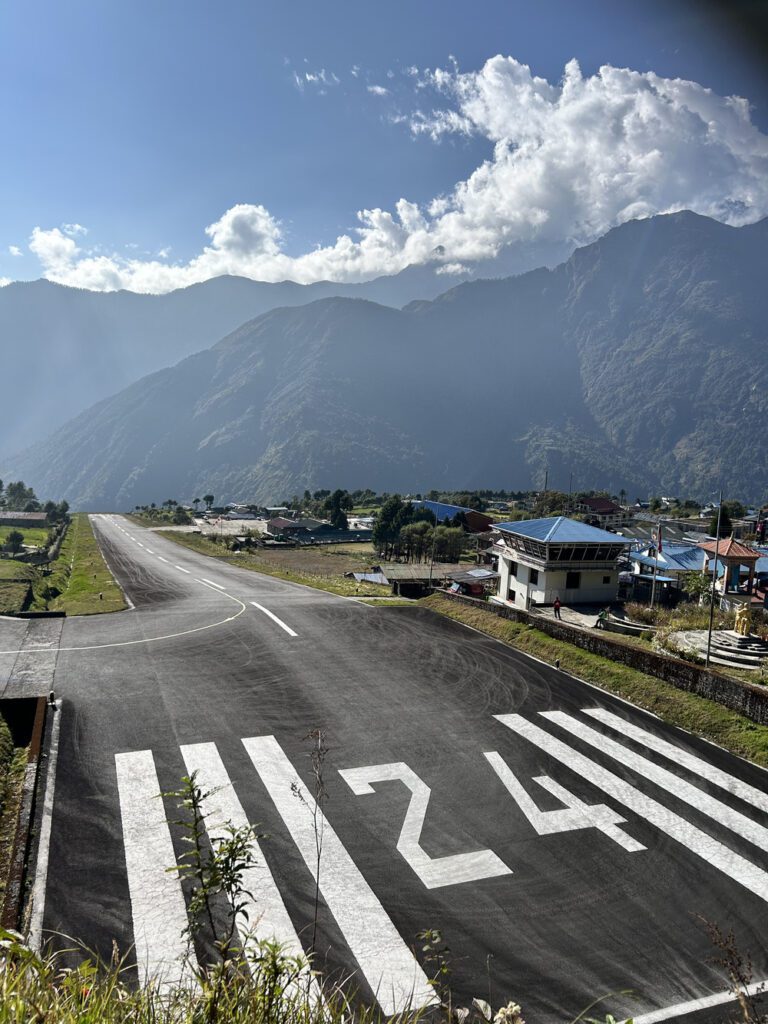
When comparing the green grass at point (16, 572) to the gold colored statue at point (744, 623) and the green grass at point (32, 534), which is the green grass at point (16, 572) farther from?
the gold colored statue at point (744, 623)

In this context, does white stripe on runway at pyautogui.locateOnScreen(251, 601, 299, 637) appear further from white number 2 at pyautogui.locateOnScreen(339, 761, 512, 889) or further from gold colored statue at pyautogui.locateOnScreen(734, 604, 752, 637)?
gold colored statue at pyautogui.locateOnScreen(734, 604, 752, 637)

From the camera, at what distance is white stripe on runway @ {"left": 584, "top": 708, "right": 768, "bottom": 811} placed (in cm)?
1379

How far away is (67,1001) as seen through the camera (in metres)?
4.55

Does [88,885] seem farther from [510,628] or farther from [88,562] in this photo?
[88,562]

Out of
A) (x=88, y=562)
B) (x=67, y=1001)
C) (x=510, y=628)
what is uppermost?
(x=67, y=1001)

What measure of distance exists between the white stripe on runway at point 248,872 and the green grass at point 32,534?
98.3m

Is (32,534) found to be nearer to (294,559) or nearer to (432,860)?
(294,559)

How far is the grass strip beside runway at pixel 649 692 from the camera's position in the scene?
1614 centimetres

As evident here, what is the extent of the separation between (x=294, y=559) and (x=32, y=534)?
183 ft

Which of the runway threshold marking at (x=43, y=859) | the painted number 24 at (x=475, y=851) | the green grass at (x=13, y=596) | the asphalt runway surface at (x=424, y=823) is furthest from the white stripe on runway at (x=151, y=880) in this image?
the green grass at (x=13, y=596)

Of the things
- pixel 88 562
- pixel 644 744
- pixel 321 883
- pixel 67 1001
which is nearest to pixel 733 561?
pixel 644 744

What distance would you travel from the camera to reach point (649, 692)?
1934 cm

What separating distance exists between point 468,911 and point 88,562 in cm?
6924

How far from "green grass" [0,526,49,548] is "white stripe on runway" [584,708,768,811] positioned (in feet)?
335
